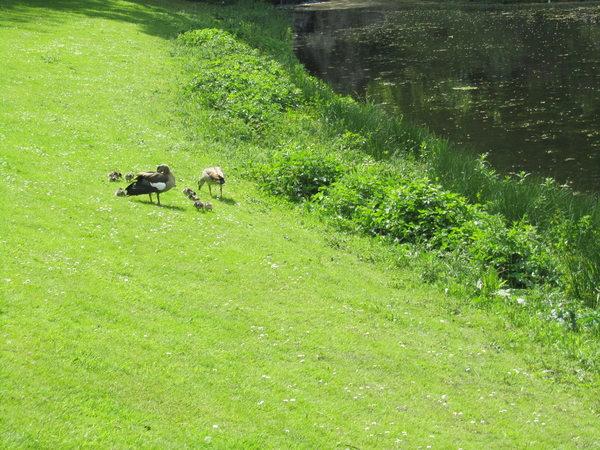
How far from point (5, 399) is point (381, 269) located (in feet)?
27.5

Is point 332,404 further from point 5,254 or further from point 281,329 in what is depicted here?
point 5,254

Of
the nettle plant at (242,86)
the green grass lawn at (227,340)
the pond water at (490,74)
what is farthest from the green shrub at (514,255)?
the nettle plant at (242,86)

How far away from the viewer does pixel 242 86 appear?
26906 mm

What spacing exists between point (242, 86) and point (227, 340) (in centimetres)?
1993

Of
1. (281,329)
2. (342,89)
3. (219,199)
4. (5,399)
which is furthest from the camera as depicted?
(342,89)

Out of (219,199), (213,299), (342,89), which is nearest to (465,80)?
(342,89)

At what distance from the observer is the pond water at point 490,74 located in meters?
24.0

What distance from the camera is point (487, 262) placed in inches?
525

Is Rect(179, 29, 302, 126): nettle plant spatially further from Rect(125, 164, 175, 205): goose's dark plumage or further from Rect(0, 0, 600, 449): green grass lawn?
Rect(125, 164, 175, 205): goose's dark plumage

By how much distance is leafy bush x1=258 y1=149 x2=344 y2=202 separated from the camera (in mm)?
17328

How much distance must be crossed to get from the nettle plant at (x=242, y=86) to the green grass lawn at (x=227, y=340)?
8345 mm

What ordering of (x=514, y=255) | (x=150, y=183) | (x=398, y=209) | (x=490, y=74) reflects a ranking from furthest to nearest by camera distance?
(x=490, y=74) < (x=398, y=209) < (x=514, y=255) < (x=150, y=183)

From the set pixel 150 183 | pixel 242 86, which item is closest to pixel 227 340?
pixel 150 183

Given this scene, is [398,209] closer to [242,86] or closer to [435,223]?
[435,223]
